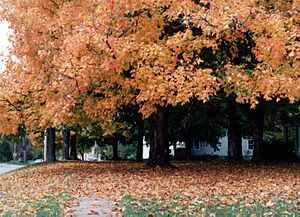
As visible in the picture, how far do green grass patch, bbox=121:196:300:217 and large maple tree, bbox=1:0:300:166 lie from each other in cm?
401

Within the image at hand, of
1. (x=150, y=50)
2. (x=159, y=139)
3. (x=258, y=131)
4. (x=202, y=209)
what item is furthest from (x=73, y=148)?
(x=202, y=209)

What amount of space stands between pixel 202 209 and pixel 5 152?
209 ft

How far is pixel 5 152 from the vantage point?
68625 millimetres

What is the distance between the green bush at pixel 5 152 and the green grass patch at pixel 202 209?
6103 centimetres

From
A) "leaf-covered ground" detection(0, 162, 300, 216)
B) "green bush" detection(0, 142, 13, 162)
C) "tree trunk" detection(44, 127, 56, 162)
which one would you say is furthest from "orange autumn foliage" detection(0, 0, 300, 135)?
"green bush" detection(0, 142, 13, 162)

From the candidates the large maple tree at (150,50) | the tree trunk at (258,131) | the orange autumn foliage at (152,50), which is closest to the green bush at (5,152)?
the tree trunk at (258,131)

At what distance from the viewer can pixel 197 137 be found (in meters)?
38.6

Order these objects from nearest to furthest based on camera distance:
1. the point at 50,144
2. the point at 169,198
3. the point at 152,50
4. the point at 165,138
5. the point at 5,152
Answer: the point at 169,198 → the point at 152,50 → the point at 165,138 → the point at 50,144 → the point at 5,152

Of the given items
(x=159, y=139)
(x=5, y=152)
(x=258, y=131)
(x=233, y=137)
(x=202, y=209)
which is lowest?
(x=202, y=209)

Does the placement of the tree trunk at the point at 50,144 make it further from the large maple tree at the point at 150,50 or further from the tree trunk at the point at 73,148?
the large maple tree at the point at 150,50

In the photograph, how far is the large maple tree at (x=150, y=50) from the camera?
44.4ft

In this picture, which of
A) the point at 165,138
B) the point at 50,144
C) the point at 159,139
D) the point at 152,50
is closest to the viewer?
the point at 152,50

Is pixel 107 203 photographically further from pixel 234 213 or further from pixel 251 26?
pixel 251 26

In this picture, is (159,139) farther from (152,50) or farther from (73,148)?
(73,148)
